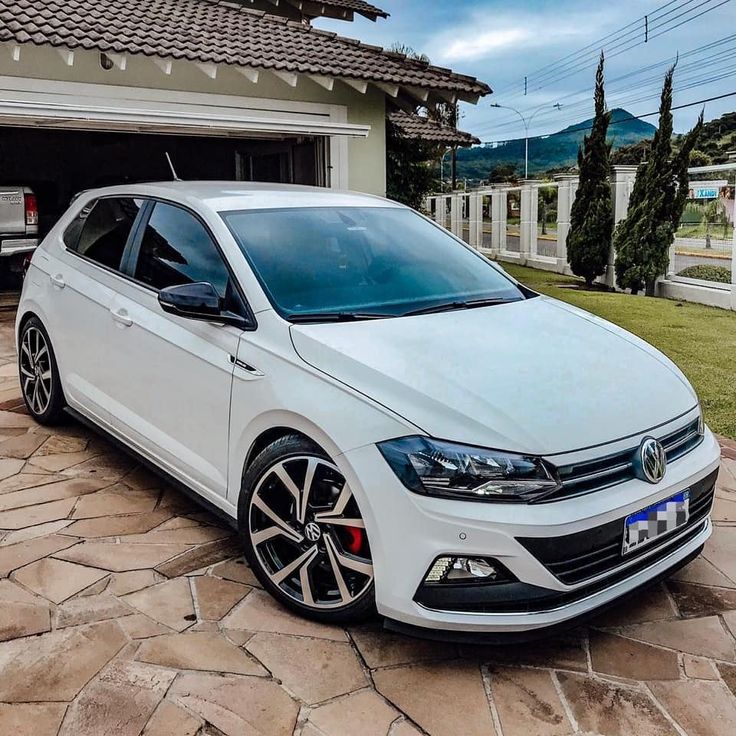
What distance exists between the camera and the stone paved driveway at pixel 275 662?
2414mm

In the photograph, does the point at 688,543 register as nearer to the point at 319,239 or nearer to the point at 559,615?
the point at 559,615

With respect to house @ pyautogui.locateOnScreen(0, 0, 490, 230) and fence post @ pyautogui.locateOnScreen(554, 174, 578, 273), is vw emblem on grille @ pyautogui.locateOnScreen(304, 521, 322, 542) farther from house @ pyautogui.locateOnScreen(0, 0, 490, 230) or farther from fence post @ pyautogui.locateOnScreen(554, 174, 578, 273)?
fence post @ pyautogui.locateOnScreen(554, 174, 578, 273)

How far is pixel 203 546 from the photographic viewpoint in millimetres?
3588

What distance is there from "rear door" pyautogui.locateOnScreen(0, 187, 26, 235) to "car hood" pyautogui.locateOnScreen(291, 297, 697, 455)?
9622 millimetres

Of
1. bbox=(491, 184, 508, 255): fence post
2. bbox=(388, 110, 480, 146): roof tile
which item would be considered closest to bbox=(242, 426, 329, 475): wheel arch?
bbox=(388, 110, 480, 146): roof tile

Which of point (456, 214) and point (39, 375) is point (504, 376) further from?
point (456, 214)

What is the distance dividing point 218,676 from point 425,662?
698 millimetres

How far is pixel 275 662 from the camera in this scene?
106 inches

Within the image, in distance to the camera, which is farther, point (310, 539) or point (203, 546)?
point (203, 546)

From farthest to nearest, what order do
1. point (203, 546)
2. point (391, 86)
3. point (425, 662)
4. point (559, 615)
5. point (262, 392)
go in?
point (391, 86), point (203, 546), point (262, 392), point (425, 662), point (559, 615)

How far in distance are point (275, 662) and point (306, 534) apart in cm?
44

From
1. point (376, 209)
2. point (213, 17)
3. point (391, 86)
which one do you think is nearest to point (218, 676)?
point (376, 209)

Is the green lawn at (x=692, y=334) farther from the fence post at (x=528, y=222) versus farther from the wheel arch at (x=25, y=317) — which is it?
the fence post at (x=528, y=222)

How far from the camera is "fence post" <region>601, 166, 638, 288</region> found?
561 inches
